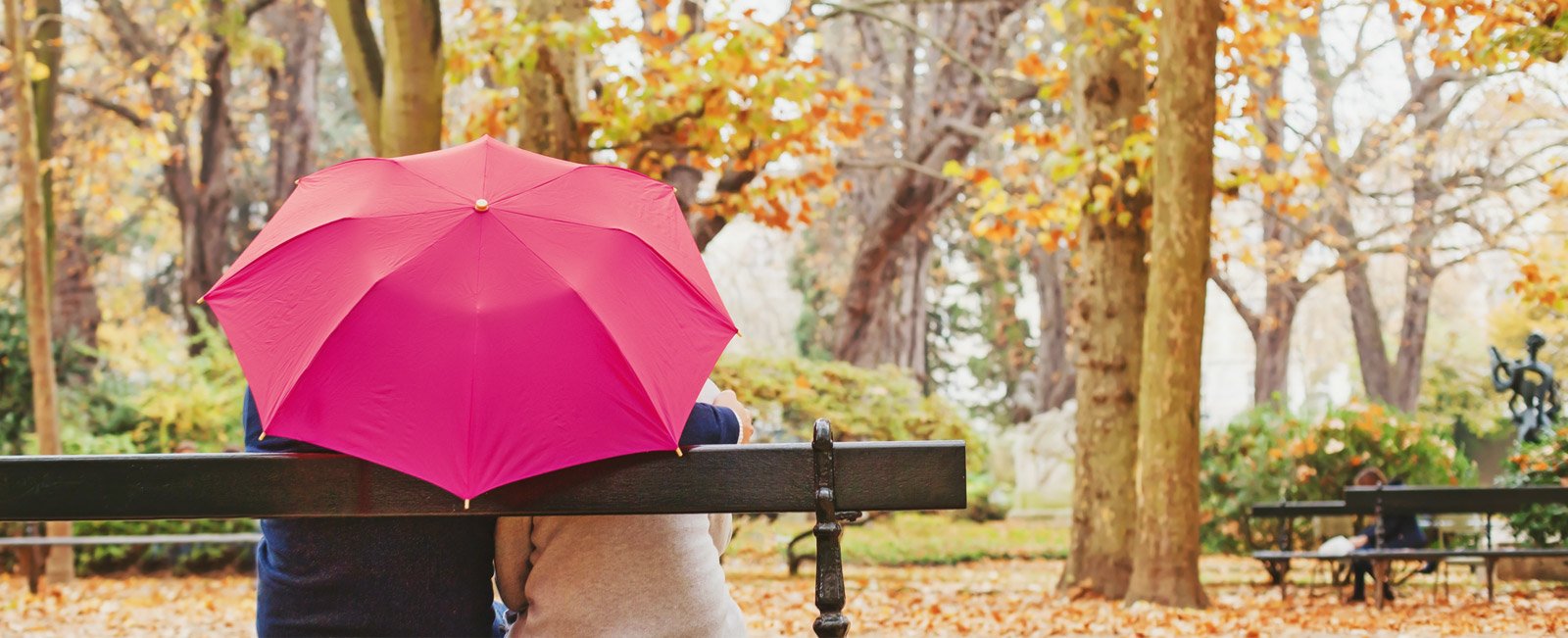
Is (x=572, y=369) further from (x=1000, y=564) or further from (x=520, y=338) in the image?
(x=1000, y=564)

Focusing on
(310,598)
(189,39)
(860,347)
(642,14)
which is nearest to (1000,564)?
Answer: (860,347)

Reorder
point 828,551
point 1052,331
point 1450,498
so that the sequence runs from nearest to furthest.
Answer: point 828,551
point 1450,498
point 1052,331

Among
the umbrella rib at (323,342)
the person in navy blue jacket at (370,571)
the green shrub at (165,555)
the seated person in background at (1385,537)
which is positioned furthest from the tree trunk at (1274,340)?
the umbrella rib at (323,342)

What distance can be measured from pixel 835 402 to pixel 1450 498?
5.30 m

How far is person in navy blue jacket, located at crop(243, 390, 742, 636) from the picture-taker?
284cm

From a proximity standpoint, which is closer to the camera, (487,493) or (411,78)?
(487,493)

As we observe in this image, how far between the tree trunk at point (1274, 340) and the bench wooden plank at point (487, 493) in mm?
23195

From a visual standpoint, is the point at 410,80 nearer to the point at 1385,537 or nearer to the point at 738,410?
the point at 738,410

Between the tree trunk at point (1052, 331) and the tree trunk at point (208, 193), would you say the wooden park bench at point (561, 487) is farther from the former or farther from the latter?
the tree trunk at point (1052, 331)

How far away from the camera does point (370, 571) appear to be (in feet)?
9.40

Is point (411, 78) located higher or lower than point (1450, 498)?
higher

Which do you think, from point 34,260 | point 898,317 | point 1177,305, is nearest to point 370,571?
point 1177,305

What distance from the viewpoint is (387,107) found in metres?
7.98

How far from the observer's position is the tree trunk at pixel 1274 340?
2514 cm
